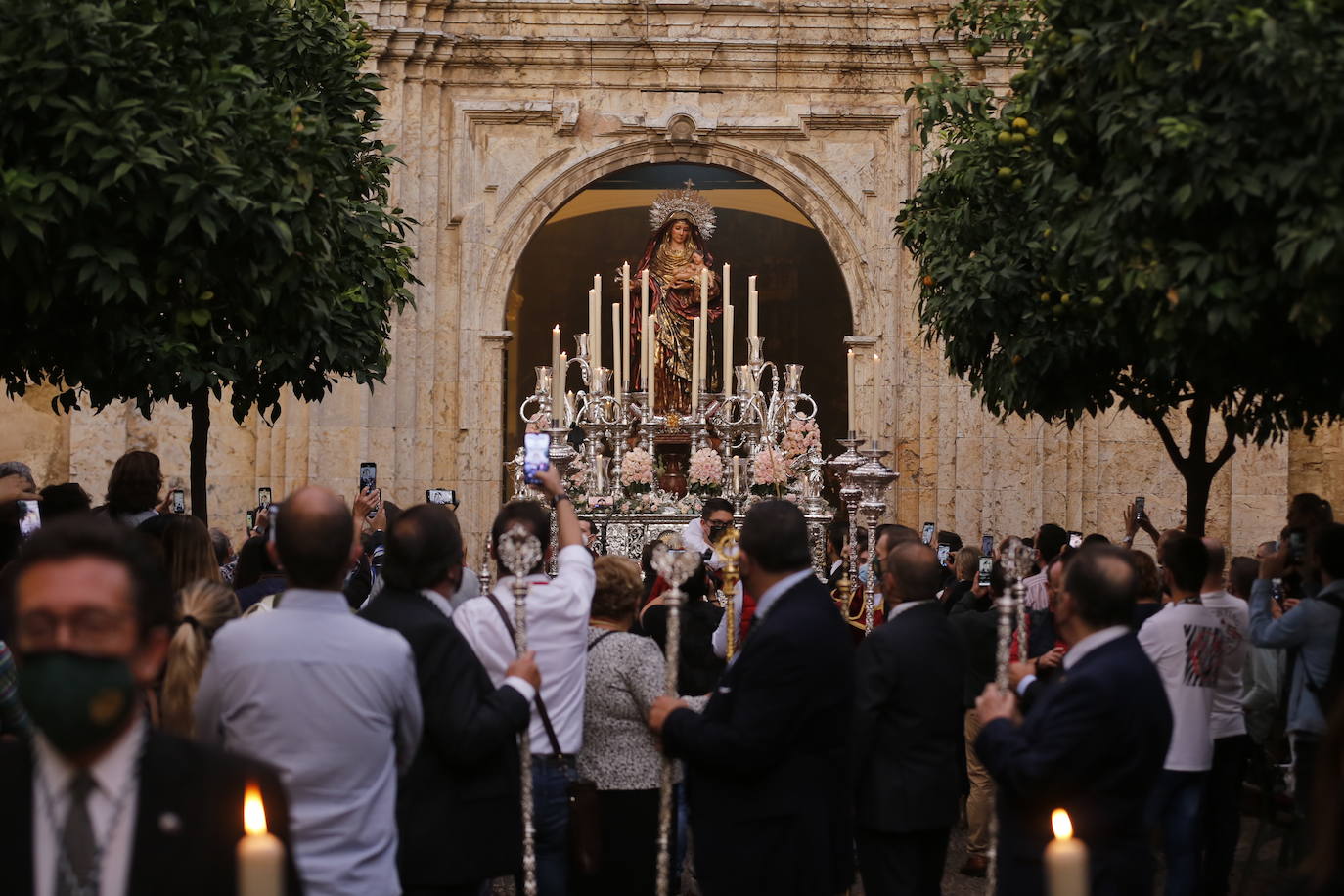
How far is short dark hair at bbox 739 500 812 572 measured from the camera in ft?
15.3

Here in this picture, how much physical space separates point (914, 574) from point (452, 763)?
165cm

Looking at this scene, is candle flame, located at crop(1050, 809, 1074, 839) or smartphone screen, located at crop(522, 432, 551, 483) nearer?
candle flame, located at crop(1050, 809, 1074, 839)

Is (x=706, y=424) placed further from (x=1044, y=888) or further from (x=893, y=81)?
(x=1044, y=888)

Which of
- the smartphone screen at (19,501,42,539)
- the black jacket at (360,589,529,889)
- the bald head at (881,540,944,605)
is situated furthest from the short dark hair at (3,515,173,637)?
the smartphone screen at (19,501,42,539)

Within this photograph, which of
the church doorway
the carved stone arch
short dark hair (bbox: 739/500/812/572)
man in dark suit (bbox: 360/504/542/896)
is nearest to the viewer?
man in dark suit (bbox: 360/504/542/896)

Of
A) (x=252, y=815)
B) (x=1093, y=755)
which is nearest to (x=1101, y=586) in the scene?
(x=1093, y=755)

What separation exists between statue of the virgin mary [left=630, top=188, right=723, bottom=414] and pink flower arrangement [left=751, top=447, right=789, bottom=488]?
4.10m

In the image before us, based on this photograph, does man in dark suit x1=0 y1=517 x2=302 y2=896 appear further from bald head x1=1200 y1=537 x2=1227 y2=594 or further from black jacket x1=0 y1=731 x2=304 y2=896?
bald head x1=1200 y1=537 x2=1227 y2=594

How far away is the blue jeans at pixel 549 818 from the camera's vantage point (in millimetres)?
5188

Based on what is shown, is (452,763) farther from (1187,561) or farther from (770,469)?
(770,469)

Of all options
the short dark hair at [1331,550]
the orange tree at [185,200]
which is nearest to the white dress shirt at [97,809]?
the orange tree at [185,200]

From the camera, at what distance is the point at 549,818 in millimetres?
5203

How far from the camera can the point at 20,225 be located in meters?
6.30

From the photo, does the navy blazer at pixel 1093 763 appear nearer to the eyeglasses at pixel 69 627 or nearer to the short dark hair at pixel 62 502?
the eyeglasses at pixel 69 627
